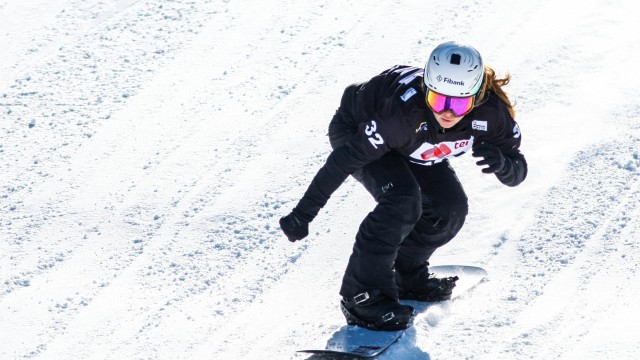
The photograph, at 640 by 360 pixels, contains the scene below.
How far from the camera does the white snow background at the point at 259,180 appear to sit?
569 cm

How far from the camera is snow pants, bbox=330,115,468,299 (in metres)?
5.25

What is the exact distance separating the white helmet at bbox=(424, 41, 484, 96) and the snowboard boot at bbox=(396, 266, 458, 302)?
1.26 meters

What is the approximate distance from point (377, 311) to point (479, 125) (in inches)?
47.1

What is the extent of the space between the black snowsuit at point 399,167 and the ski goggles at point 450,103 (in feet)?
0.36

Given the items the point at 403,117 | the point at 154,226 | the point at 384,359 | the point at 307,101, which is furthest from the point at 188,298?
the point at 307,101

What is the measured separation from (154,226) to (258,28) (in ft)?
11.1

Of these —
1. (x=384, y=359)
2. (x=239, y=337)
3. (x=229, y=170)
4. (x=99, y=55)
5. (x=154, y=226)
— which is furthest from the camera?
(x=99, y=55)

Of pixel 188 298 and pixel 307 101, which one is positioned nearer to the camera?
pixel 188 298

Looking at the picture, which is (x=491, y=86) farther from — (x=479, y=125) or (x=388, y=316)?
(x=388, y=316)

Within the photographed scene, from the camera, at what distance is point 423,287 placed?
586 cm

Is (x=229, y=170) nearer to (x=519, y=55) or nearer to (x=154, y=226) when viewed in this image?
(x=154, y=226)

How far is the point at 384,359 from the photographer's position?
5184 mm

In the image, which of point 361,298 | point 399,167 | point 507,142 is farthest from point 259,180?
point 507,142

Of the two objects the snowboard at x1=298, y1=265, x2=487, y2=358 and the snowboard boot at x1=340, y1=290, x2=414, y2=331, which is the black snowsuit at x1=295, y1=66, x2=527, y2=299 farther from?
the snowboard at x1=298, y1=265, x2=487, y2=358
